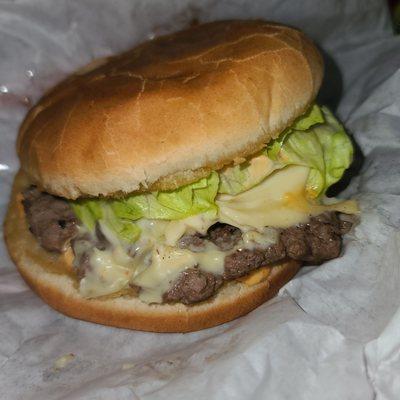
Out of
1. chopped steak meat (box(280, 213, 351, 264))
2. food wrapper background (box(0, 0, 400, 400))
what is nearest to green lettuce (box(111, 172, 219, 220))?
chopped steak meat (box(280, 213, 351, 264))

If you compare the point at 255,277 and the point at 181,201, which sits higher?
the point at 181,201

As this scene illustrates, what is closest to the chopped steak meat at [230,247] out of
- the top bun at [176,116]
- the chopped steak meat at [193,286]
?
the chopped steak meat at [193,286]

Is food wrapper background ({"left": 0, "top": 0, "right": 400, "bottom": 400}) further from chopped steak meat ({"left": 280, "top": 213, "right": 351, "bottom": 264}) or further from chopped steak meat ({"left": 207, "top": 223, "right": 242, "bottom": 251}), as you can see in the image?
chopped steak meat ({"left": 207, "top": 223, "right": 242, "bottom": 251})

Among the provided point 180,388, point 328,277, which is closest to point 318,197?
point 328,277

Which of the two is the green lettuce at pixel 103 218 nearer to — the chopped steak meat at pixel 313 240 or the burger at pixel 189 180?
the burger at pixel 189 180

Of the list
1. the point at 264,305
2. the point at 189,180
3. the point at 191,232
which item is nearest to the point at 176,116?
the point at 189,180

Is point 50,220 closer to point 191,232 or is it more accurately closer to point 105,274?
point 105,274
